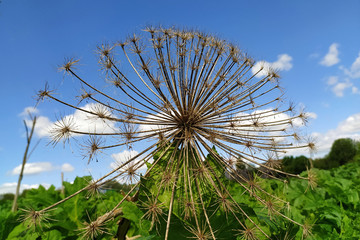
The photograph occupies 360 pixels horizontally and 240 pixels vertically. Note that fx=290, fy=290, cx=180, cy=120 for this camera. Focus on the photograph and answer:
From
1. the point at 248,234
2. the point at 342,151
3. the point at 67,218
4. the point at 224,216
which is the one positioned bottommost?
the point at 248,234

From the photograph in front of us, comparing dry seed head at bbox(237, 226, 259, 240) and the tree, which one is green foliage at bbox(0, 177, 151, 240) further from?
the tree

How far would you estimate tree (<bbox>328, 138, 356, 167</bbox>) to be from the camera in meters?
45.4

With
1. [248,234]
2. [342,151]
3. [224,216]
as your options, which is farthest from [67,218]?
[342,151]

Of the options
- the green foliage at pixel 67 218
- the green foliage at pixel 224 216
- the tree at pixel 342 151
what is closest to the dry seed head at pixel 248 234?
the green foliage at pixel 224 216

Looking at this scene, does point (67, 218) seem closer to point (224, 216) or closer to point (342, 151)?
point (224, 216)

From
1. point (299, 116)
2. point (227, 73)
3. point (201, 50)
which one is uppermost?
point (201, 50)

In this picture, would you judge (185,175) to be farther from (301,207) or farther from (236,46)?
(301,207)

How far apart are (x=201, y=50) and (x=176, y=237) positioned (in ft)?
6.38

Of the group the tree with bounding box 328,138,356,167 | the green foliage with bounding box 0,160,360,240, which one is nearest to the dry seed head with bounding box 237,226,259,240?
the green foliage with bounding box 0,160,360,240

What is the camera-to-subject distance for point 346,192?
4.07m

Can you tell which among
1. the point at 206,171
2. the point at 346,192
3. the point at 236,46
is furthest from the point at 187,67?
the point at 346,192

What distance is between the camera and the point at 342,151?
4638 centimetres

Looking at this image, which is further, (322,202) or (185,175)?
(322,202)

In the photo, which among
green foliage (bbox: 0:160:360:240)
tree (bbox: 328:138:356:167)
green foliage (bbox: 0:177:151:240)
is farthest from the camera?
tree (bbox: 328:138:356:167)
